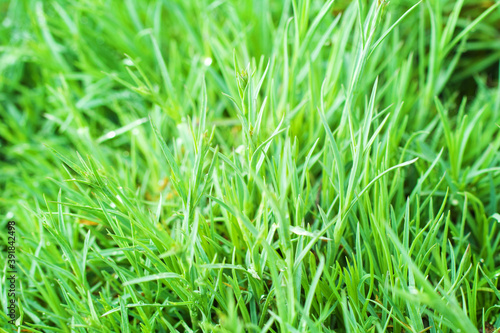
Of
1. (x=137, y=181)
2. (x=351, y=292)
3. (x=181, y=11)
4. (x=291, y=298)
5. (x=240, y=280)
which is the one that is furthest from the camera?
(x=181, y=11)

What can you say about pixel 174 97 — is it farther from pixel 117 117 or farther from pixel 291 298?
pixel 291 298

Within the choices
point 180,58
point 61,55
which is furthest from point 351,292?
point 61,55

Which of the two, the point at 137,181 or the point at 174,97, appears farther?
the point at 137,181

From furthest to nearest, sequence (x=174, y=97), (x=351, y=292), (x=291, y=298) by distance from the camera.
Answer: (x=174, y=97)
(x=351, y=292)
(x=291, y=298)

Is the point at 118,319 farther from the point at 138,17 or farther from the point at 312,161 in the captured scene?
the point at 138,17

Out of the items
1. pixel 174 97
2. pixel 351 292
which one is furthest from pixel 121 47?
pixel 351 292

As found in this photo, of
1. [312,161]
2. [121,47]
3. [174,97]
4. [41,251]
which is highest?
[121,47]

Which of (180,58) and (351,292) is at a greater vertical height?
(180,58)
